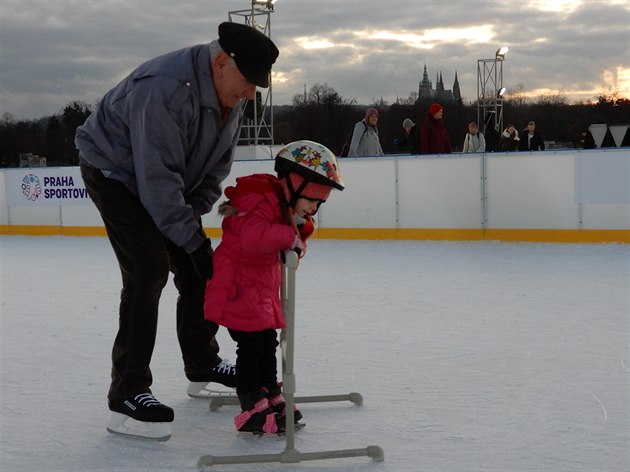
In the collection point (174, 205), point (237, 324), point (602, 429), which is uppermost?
point (174, 205)

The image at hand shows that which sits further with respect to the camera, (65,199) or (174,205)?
(65,199)

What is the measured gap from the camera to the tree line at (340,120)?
96.0ft

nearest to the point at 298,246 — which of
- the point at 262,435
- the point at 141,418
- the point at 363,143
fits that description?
the point at 262,435

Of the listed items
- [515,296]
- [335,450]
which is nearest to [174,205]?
[335,450]

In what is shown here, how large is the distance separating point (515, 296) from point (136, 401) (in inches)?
122

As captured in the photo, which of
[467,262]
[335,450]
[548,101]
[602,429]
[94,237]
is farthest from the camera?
[548,101]

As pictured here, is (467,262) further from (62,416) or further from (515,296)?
(62,416)

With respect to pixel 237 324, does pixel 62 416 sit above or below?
below

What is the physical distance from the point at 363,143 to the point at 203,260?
7.60 meters

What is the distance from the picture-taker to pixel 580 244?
789 centimetres

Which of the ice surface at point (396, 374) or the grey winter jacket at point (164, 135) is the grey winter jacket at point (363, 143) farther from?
A: the grey winter jacket at point (164, 135)

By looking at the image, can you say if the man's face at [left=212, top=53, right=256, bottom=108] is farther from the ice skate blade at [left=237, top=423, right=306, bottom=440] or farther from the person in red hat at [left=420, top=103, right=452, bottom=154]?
the person in red hat at [left=420, top=103, right=452, bottom=154]

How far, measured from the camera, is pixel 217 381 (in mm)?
2896

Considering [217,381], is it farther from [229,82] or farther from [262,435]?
[229,82]
